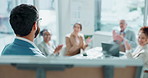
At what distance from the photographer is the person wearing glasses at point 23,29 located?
117cm

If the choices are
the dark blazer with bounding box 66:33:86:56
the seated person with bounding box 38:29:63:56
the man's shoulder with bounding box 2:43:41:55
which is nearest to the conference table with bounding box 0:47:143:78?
the man's shoulder with bounding box 2:43:41:55

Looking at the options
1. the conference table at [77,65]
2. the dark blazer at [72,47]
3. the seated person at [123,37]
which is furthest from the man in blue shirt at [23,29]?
the seated person at [123,37]

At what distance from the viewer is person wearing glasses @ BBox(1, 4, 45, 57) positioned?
117 cm

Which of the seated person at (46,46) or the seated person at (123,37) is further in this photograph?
the seated person at (123,37)

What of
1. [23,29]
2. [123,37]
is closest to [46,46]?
[123,37]

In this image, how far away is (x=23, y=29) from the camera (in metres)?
1.20

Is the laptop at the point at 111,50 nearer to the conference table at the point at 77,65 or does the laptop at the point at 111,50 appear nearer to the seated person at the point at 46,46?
the seated person at the point at 46,46

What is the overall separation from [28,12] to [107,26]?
4690mm

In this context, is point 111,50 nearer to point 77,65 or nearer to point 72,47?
point 72,47

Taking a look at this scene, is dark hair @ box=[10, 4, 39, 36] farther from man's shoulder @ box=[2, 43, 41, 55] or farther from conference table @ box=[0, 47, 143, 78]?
conference table @ box=[0, 47, 143, 78]

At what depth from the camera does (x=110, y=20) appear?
562 centimetres

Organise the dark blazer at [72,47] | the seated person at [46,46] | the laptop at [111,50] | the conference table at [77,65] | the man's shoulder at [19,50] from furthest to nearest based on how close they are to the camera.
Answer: the dark blazer at [72,47] → the seated person at [46,46] → the laptop at [111,50] → the man's shoulder at [19,50] → the conference table at [77,65]

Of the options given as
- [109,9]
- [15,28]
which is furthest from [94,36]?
[15,28]

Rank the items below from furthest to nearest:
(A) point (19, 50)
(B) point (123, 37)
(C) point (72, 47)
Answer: (B) point (123, 37), (C) point (72, 47), (A) point (19, 50)
